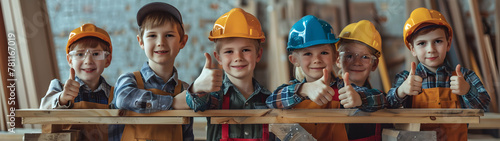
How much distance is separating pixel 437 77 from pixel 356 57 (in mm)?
329

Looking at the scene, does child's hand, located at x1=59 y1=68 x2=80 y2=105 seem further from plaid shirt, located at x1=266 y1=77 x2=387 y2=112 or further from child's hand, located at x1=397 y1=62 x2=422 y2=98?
child's hand, located at x1=397 y1=62 x2=422 y2=98

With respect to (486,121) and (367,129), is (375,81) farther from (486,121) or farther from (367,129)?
(367,129)

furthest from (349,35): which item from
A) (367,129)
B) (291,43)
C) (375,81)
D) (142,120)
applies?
(375,81)

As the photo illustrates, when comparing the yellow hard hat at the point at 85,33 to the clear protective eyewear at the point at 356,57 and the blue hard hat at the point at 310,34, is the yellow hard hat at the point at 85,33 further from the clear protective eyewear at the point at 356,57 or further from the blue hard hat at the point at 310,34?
the clear protective eyewear at the point at 356,57

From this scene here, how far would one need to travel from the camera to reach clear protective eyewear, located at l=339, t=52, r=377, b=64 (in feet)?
5.12

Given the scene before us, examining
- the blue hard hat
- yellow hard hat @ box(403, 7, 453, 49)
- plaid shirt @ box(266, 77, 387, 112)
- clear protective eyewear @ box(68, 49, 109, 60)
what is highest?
yellow hard hat @ box(403, 7, 453, 49)

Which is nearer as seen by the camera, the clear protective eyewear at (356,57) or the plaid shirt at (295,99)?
the plaid shirt at (295,99)

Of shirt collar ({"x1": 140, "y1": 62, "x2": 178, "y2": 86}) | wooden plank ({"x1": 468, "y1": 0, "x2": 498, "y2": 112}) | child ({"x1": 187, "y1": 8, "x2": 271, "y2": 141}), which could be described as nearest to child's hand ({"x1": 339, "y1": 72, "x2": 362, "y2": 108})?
child ({"x1": 187, "y1": 8, "x2": 271, "y2": 141})

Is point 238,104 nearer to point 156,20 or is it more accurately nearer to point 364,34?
point 156,20

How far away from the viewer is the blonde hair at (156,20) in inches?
Answer: 56.7

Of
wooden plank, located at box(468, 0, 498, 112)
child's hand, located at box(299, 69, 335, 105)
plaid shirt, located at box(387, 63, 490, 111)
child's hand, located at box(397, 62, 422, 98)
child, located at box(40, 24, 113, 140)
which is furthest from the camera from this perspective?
wooden plank, located at box(468, 0, 498, 112)

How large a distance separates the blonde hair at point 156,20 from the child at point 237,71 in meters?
0.18

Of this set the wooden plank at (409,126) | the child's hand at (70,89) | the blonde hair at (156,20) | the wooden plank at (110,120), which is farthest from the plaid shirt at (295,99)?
the child's hand at (70,89)

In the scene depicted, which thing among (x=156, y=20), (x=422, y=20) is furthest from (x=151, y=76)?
(x=422, y=20)
